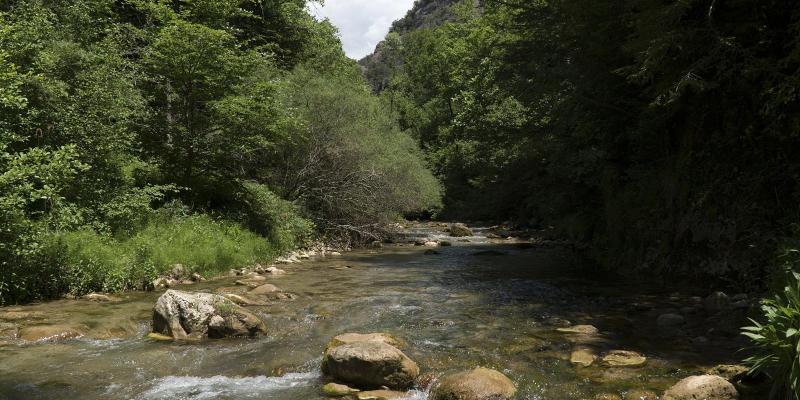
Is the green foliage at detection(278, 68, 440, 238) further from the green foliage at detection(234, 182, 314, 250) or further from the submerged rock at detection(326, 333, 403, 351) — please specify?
the submerged rock at detection(326, 333, 403, 351)

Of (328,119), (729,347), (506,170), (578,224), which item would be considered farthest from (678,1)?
(506,170)

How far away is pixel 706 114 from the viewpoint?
10578 mm

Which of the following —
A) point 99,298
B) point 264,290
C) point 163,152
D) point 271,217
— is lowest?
→ point 264,290

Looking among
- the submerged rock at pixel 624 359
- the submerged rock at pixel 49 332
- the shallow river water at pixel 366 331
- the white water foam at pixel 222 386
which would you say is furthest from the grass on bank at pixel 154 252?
the submerged rock at pixel 624 359

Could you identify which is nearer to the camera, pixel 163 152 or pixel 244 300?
pixel 244 300

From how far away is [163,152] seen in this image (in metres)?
16.4

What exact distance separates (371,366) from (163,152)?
12821 mm

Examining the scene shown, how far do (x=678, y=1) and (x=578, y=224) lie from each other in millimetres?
9626

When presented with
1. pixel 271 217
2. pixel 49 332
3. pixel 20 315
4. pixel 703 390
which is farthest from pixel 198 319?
pixel 271 217

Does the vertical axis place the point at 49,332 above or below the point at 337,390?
above

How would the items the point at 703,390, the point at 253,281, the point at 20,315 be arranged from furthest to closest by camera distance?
the point at 253,281 < the point at 20,315 < the point at 703,390

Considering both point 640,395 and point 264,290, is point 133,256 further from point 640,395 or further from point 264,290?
point 640,395

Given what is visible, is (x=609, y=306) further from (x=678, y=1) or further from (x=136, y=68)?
(x=136, y=68)

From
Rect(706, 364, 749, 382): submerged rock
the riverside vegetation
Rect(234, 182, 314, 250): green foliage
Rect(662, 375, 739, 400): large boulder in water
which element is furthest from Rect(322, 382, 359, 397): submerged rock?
Rect(234, 182, 314, 250): green foliage
